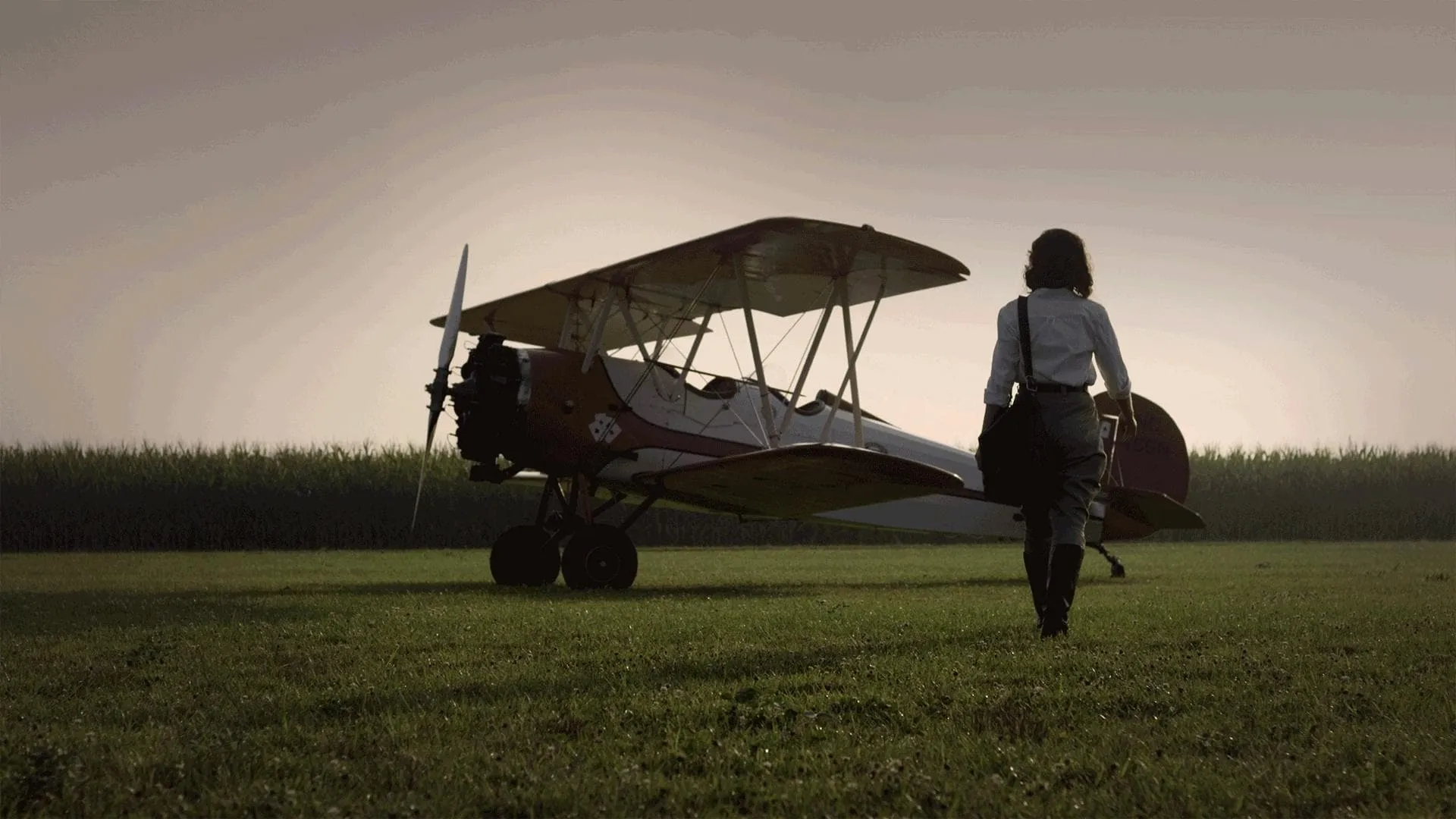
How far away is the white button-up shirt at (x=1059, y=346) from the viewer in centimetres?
648

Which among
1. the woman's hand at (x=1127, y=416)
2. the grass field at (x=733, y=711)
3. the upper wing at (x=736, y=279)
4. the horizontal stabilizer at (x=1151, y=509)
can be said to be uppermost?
the upper wing at (x=736, y=279)

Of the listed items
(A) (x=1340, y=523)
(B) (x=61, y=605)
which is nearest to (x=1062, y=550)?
(B) (x=61, y=605)

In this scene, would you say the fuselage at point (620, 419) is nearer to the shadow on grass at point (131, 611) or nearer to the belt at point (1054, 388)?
the shadow on grass at point (131, 611)

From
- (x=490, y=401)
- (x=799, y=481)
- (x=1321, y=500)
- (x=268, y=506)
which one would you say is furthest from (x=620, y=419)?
(x=1321, y=500)

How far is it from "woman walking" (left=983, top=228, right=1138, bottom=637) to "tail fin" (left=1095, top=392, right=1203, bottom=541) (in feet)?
28.1

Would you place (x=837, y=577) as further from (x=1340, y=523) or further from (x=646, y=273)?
(x=1340, y=523)

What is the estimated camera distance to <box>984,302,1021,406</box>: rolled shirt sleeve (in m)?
6.54

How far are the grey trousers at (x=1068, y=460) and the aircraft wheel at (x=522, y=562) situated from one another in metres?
7.28

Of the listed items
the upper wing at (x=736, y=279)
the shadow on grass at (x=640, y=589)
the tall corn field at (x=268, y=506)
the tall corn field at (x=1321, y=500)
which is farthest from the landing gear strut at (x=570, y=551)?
the tall corn field at (x=1321, y=500)

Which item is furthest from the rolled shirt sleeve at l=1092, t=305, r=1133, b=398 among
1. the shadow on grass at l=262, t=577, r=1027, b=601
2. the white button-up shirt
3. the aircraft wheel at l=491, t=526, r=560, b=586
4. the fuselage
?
the aircraft wheel at l=491, t=526, r=560, b=586

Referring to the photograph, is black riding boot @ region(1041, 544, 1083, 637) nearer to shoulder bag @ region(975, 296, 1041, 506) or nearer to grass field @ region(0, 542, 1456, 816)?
grass field @ region(0, 542, 1456, 816)

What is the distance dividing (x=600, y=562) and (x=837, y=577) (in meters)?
4.13

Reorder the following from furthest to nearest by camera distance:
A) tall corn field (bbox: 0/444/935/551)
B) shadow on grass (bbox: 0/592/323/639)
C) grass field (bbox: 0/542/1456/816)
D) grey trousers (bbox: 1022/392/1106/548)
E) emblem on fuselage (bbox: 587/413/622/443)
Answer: tall corn field (bbox: 0/444/935/551), emblem on fuselage (bbox: 587/413/622/443), shadow on grass (bbox: 0/592/323/639), grey trousers (bbox: 1022/392/1106/548), grass field (bbox: 0/542/1456/816)

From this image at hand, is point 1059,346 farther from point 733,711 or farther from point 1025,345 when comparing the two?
point 733,711
